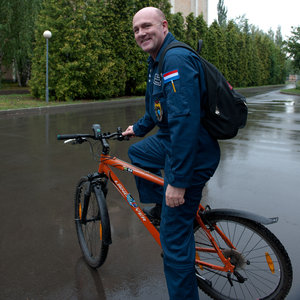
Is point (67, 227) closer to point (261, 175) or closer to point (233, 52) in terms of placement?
point (261, 175)

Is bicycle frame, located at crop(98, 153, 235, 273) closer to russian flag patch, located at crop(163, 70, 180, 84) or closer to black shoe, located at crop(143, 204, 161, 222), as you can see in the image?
black shoe, located at crop(143, 204, 161, 222)

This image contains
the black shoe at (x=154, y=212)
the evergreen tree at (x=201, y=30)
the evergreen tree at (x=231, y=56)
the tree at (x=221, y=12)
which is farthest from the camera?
the tree at (x=221, y=12)

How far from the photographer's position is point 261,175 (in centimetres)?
597

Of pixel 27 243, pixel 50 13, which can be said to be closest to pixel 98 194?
pixel 27 243

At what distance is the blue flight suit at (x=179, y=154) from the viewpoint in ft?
6.35

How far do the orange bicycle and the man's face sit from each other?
858 mm

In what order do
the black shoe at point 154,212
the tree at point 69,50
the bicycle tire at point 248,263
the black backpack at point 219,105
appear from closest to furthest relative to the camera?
1. the black backpack at point 219,105
2. the bicycle tire at point 248,263
3. the black shoe at point 154,212
4. the tree at point 69,50

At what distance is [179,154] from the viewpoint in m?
1.96

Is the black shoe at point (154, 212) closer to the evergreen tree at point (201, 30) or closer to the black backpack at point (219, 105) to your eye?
the black backpack at point (219, 105)

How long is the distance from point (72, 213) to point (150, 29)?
8.78ft

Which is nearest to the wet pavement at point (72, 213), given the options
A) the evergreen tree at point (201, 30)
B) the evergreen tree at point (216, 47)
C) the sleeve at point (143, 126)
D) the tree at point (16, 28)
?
the sleeve at point (143, 126)

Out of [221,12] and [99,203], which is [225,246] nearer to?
[99,203]

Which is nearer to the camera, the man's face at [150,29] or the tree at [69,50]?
the man's face at [150,29]

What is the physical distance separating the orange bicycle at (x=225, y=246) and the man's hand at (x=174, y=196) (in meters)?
0.42
